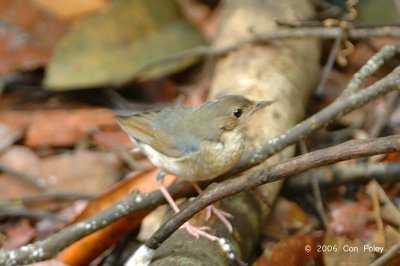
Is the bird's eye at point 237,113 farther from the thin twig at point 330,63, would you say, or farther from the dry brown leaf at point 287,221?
the thin twig at point 330,63

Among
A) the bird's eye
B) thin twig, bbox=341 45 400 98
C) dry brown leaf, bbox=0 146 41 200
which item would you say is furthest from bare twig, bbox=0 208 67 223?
thin twig, bbox=341 45 400 98

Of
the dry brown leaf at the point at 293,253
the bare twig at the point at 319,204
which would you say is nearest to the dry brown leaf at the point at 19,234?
the dry brown leaf at the point at 293,253

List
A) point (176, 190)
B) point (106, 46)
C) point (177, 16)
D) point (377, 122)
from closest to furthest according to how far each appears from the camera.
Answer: point (176, 190) < point (377, 122) < point (106, 46) < point (177, 16)

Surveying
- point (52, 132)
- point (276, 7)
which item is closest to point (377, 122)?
point (276, 7)

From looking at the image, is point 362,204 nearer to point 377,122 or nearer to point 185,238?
point 377,122

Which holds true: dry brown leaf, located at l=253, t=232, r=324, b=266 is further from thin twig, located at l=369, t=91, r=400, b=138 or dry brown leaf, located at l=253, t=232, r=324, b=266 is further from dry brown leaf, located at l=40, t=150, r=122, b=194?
dry brown leaf, located at l=40, t=150, r=122, b=194

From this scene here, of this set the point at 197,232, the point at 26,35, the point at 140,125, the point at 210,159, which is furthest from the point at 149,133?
the point at 26,35
